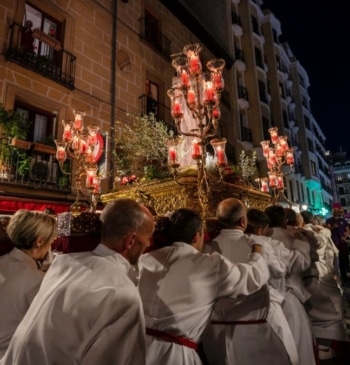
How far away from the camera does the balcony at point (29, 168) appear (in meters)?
7.32

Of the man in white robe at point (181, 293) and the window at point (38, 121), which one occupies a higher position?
the window at point (38, 121)

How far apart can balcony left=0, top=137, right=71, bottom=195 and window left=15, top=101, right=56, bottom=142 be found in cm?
67

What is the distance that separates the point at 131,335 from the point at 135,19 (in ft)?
44.9

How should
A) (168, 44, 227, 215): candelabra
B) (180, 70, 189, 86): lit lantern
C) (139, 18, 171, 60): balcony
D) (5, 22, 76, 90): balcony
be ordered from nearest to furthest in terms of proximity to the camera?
(168, 44, 227, 215): candelabra
(180, 70, 189, 86): lit lantern
(5, 22, 76, 90): balcony
(139, 18, 171, 60): balcony

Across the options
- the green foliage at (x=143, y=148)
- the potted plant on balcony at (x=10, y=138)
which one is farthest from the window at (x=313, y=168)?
the potted plant on balcony at (x=10, y=138)

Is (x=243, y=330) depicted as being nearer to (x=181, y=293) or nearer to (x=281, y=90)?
(x=181, y=293)

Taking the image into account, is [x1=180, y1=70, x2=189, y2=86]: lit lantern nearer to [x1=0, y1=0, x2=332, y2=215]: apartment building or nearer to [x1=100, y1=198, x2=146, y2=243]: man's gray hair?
[x1=100, y1=198, x2=146, y2=243]: man's gray hair

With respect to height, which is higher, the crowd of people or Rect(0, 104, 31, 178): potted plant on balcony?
Rect(0, 104, 31, 178): potted plant on balcony

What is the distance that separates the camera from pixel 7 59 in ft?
26.2

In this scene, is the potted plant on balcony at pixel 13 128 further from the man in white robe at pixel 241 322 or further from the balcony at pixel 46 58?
the man in white robe at pixel 241 322

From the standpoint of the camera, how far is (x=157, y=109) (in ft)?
42.0

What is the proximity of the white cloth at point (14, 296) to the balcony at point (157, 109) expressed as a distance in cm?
1066

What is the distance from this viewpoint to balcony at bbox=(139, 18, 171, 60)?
43.0 feet

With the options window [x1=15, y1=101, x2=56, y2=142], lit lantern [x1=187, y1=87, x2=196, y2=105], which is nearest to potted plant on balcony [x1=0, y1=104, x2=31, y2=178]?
window [x1=15, y1=101, x2=56, y2=142]
